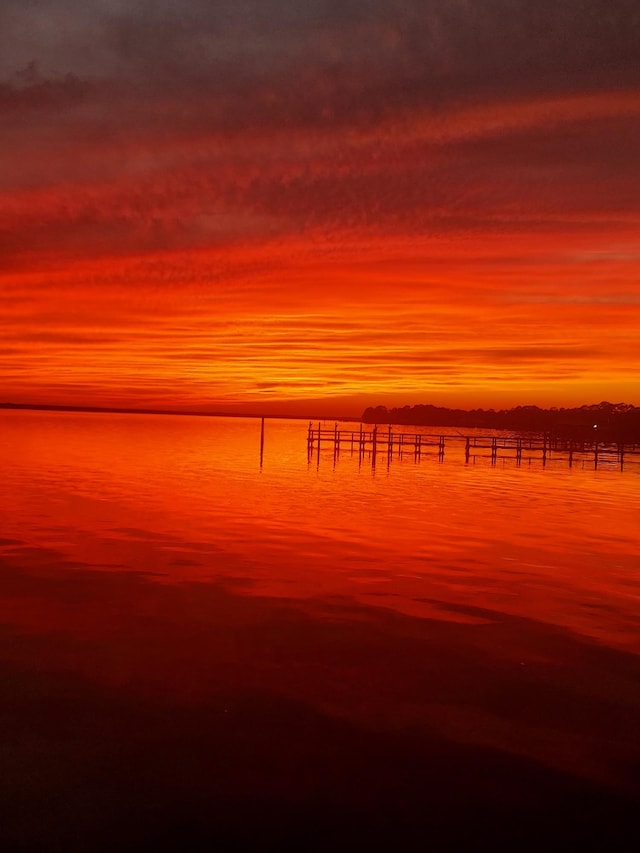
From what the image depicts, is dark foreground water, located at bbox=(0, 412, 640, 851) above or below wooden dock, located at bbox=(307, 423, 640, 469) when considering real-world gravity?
below

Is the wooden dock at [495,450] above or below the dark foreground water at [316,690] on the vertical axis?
above

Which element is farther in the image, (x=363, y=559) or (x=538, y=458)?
(x=538, y=458)

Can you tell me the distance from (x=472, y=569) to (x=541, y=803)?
34.2ft

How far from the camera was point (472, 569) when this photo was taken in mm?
17094

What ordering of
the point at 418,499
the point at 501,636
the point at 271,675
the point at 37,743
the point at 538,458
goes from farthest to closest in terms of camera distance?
the point at 538,458
the point at 418,499
the point at 501,636
the point at 271,675
the point at 37,743

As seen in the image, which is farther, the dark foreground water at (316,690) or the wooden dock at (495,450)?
the wooden dock at (495,450)

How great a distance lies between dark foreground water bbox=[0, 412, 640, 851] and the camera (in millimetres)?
6492

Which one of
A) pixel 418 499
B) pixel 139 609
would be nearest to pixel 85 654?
pixel 139 609

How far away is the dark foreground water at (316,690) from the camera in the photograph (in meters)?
6.49

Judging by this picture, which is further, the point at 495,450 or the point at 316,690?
the point at 495,450

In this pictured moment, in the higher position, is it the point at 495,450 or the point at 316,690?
the point at 495,450

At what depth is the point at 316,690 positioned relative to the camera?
9281 millimetres

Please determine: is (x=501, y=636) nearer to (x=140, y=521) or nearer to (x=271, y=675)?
(x=271, y=675)

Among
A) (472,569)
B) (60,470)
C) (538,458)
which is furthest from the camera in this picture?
(538,458)
